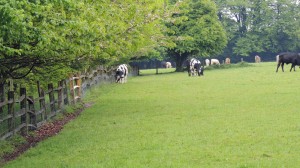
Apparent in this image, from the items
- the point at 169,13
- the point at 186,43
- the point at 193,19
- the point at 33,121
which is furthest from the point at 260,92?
the point at 193,19

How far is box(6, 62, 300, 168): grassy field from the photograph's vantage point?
28.3ft

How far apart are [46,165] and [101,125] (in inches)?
182

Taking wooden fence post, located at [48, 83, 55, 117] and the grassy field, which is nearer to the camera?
the grassy field

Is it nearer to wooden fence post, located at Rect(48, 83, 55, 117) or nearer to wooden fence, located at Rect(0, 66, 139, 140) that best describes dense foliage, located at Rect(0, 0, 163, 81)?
wooden fence, located at Rect(0, 66, 139, 140)

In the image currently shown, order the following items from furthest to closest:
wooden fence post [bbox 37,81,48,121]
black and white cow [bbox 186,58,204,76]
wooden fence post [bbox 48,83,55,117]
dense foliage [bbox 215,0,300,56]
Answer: dense foliage [bbox 215,0,300,56] < black and white cow [bbox 186,58,204,76] < wooden fence post [bbox 48,83,55,117] < wooden fence post [bbox 37,81,48,121]

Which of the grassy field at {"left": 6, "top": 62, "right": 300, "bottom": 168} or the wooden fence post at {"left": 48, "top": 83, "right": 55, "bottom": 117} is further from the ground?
the wooden fence post at {"left": 48, "top": 83, "right": 55, "bottom": 117}

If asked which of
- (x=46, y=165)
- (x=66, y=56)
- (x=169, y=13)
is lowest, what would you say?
(x=46, y=165)

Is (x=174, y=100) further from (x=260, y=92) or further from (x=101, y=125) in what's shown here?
(x=101, y=125)

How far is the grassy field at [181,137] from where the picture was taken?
8641 mm

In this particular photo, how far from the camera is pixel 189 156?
29.0 feet

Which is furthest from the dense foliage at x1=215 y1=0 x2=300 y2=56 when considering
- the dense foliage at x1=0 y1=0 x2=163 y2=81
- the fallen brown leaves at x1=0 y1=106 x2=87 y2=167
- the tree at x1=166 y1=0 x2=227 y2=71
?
the fallen brown leaves at x1=0 y1=106 x2=87 y2=167

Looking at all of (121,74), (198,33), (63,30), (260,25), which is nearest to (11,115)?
(63,30)

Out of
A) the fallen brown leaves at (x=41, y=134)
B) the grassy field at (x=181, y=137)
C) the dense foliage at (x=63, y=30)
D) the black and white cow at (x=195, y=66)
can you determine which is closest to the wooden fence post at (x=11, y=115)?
the fallen brown leaves at (x=41, y=134)

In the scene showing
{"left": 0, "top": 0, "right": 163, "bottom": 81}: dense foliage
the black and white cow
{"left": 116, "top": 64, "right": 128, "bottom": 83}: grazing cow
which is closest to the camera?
{"left": 0, "top": 0, "right": 163, "bottom": 81}: dense foliage
